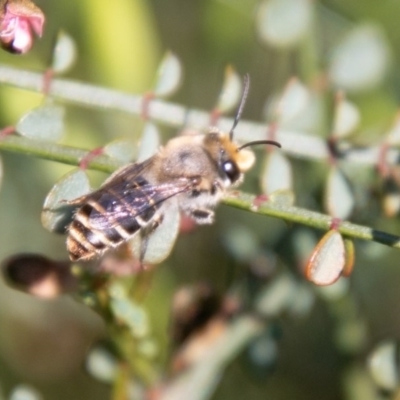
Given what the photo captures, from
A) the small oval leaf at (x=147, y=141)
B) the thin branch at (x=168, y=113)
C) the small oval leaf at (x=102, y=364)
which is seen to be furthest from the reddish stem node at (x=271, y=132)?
the small oval leaf at (x=102, y=364)

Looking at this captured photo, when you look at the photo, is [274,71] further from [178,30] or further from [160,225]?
[160,225]

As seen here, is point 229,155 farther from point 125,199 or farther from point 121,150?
point 121,150

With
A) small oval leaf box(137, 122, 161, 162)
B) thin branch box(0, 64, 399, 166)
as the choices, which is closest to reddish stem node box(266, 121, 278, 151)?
thin branch box(0, 64, 399, 166)

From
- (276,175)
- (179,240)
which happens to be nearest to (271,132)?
(276,175)

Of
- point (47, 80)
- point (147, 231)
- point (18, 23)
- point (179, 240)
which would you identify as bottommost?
point (179, 240)

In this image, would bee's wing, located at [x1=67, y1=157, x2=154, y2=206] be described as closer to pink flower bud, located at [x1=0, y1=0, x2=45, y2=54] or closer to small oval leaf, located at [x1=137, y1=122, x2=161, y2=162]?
small oval leaf, located at [x1=137, y1=122, x2=161, y2=162]

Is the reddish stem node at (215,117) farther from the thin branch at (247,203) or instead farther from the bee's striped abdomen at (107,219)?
the thin branch at (247,203)

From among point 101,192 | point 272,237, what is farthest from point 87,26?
point 101,192
